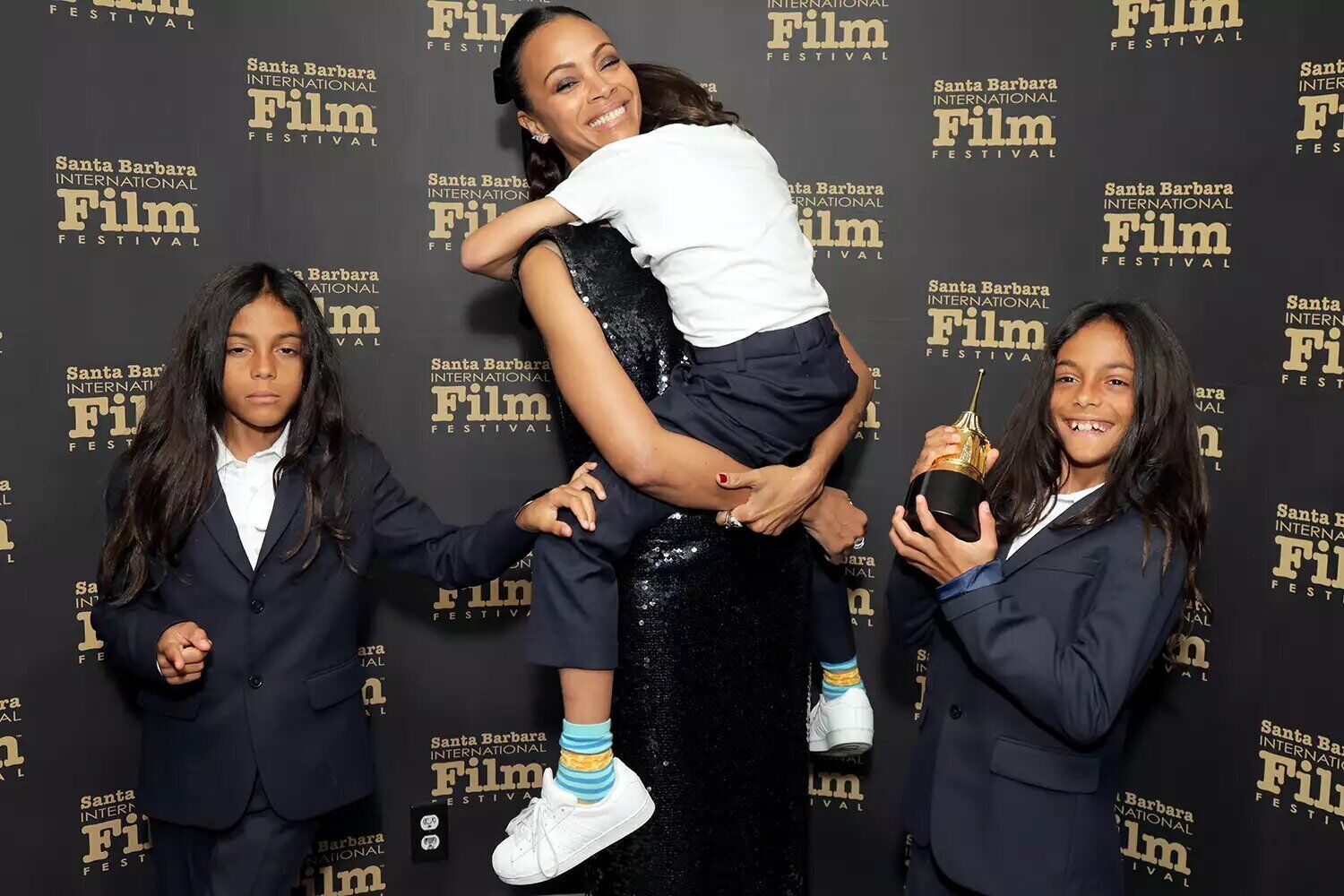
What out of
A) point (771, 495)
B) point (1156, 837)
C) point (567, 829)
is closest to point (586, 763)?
point (567, 829)

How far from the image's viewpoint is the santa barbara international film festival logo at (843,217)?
3.27 m

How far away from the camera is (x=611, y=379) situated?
7.09 ft

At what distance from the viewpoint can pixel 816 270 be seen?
3.31 metres

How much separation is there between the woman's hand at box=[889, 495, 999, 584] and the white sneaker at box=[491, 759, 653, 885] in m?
0.68

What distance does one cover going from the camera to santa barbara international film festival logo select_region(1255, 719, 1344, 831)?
108 inches

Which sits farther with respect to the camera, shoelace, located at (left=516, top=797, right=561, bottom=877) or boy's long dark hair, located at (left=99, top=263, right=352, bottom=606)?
boy's long dark hair, located at (left=99, top=263, right=352, bottom=606)

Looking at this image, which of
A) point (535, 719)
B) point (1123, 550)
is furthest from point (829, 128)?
point (535, 719)

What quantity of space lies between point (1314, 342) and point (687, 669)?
65.3 inches

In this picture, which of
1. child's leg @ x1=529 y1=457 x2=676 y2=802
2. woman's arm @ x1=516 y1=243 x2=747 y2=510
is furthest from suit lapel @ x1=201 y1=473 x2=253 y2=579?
woman's arm @ x1=516 y1=243 x2=747 y2=510

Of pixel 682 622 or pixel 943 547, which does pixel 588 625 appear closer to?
pixel 682 622

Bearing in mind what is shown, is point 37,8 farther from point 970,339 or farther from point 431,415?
point 970,339

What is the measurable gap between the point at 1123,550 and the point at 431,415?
1.90 metres

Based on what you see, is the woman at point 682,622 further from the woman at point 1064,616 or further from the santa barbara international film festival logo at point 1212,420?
the santa barbara international film festival logo at point 1212,420

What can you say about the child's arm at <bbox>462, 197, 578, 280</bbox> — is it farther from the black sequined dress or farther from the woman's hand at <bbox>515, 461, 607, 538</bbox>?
the woman's hand at <bbox>515, 461, 607, 538</bbox>
